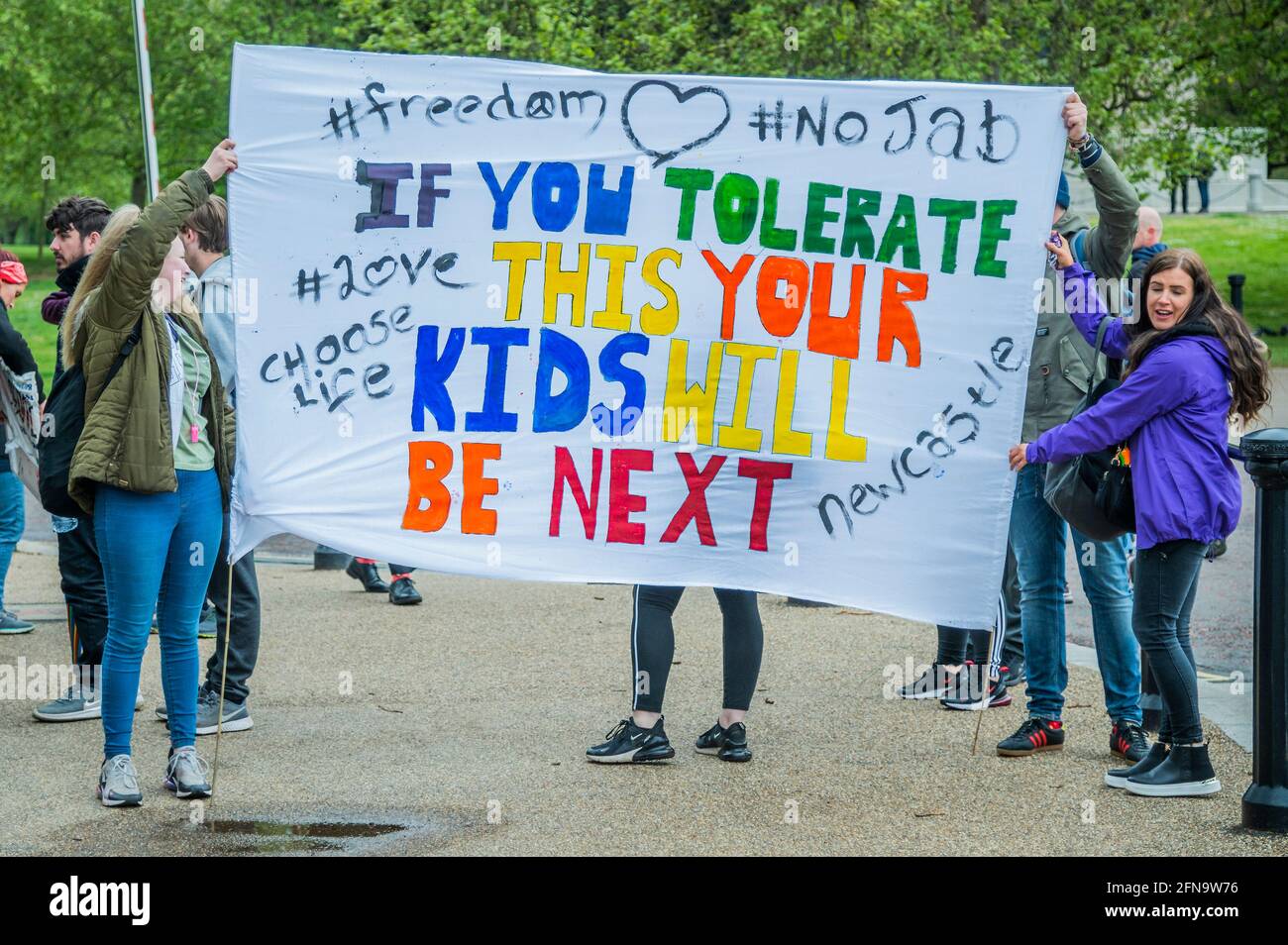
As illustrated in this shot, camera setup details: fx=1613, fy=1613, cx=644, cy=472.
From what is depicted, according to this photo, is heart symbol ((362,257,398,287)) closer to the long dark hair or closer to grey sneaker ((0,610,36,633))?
the long dark hair

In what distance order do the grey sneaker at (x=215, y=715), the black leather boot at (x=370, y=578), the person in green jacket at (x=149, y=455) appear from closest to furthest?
the person in green jacket at (x=149, y=455)
the grey sneaker at (x=215, y=715)
the black leather boot at (x=370, y=578)

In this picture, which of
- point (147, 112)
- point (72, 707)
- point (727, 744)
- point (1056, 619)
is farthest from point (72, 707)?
point (147, 112)

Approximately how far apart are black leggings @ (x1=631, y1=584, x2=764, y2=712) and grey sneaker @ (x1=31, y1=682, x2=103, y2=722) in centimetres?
232

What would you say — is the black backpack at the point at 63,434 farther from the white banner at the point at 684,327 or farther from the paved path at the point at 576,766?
the paved path at the point at 576,766

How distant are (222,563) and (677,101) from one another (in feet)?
8.62

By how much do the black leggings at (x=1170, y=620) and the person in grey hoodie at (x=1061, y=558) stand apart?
1.34ft

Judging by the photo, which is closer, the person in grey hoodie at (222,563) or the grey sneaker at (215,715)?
the person in grey hoodie at (222,563)

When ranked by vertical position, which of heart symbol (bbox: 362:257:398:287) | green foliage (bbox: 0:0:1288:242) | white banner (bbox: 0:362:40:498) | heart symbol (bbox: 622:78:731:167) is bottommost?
white banner (bbox: 0:362:40:498)

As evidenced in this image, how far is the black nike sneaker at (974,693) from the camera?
6590mm

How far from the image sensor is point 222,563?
6.52 m

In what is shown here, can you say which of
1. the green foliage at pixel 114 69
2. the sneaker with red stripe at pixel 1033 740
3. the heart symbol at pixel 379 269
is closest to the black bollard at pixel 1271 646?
the sneaker with red stripe at pixel 1033 740

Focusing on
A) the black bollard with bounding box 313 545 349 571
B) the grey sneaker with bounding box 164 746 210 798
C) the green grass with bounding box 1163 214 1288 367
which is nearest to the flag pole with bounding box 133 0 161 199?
the black bollard with bounding box 313 545 349 571

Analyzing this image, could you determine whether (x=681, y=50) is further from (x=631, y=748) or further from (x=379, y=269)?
(x=631, y=748)

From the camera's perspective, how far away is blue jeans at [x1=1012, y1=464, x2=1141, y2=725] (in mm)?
5852
